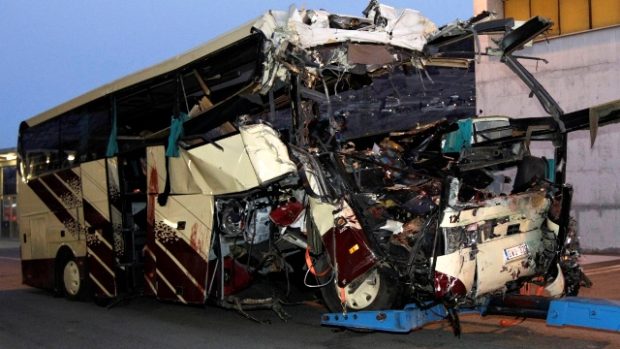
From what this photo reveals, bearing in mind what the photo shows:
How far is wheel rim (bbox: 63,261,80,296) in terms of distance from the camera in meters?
10.9

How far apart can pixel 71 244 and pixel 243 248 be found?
3967 millimetres

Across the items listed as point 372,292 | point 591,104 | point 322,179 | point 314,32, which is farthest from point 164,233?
point 591,104

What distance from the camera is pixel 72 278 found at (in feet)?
36.2

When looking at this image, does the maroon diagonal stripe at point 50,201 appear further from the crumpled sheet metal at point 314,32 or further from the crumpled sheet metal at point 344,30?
the crumpled sheet metal at point 344,30

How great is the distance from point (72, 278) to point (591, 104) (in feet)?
37.8

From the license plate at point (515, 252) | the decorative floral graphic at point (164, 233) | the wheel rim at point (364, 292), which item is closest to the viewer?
the license plate at point (515, 252)

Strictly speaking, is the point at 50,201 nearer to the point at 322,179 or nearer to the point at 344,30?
the point at 322,179

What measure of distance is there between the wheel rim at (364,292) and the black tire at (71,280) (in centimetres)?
546

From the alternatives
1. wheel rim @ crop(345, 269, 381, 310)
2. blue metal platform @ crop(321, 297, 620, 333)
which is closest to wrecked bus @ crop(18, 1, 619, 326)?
wheel rim @ crop(345, 269, 381, 310)

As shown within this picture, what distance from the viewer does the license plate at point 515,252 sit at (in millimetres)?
6637

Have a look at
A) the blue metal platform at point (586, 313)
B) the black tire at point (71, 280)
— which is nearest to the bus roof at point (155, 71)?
the black tire at point (71, 280)

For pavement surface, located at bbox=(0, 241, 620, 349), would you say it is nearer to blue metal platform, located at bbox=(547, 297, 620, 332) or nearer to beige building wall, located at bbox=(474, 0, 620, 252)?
blue metal platform, located at bbox=(547, 297, 620, 332)

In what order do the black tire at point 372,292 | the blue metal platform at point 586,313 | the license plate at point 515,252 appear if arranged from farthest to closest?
1. the black tire at point 372,292
2. the license plate at point 515,252
3. the blue metal platform at point 586,313

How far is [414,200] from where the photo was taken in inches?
278
